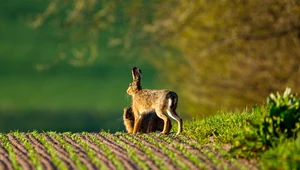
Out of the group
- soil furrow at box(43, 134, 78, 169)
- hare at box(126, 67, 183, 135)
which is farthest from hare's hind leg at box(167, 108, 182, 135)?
soil furrow at box(43, 134, 78, 169)

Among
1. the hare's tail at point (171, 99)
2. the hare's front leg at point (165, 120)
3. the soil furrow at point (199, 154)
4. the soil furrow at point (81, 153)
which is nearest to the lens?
the soil furrow at point (199, 154)

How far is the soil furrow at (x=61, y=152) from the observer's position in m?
10.1

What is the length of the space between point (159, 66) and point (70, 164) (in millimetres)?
17521

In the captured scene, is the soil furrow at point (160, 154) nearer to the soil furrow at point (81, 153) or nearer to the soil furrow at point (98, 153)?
A: the soil furrow at point (98, 153)

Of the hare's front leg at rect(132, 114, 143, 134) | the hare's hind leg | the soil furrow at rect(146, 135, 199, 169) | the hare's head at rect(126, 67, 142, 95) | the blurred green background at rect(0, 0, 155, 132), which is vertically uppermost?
the blurred green background at rect(0, 0, 155, 132)

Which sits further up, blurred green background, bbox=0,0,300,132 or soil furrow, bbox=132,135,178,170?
blurred green background, bbox=0,0,300,132

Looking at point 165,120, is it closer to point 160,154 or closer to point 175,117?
point 175,117

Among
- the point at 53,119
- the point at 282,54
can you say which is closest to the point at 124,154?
the point at 282,54

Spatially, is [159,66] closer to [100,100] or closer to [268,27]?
[268,27]

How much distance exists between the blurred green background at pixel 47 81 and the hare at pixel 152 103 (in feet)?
108

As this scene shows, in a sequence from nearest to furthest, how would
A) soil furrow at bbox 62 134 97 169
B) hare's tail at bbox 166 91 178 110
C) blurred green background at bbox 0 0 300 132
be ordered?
1. soil furrow at bbox 62 134 97 169
2. hare's tail at bbox 166 91 178 110
3. blurred green background at bbox 0 0 300 132

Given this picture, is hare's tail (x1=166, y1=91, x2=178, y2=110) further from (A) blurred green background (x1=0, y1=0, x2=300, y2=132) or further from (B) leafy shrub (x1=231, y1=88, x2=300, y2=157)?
(B) leafy shrub (x1=231, y1=88, x2=300, y2=157)

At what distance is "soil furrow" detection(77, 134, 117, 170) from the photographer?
32.9 ft

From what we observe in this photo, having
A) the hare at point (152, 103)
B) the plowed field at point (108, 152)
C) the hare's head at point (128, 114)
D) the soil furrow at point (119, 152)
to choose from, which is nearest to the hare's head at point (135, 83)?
the hare at point (152, 103)
